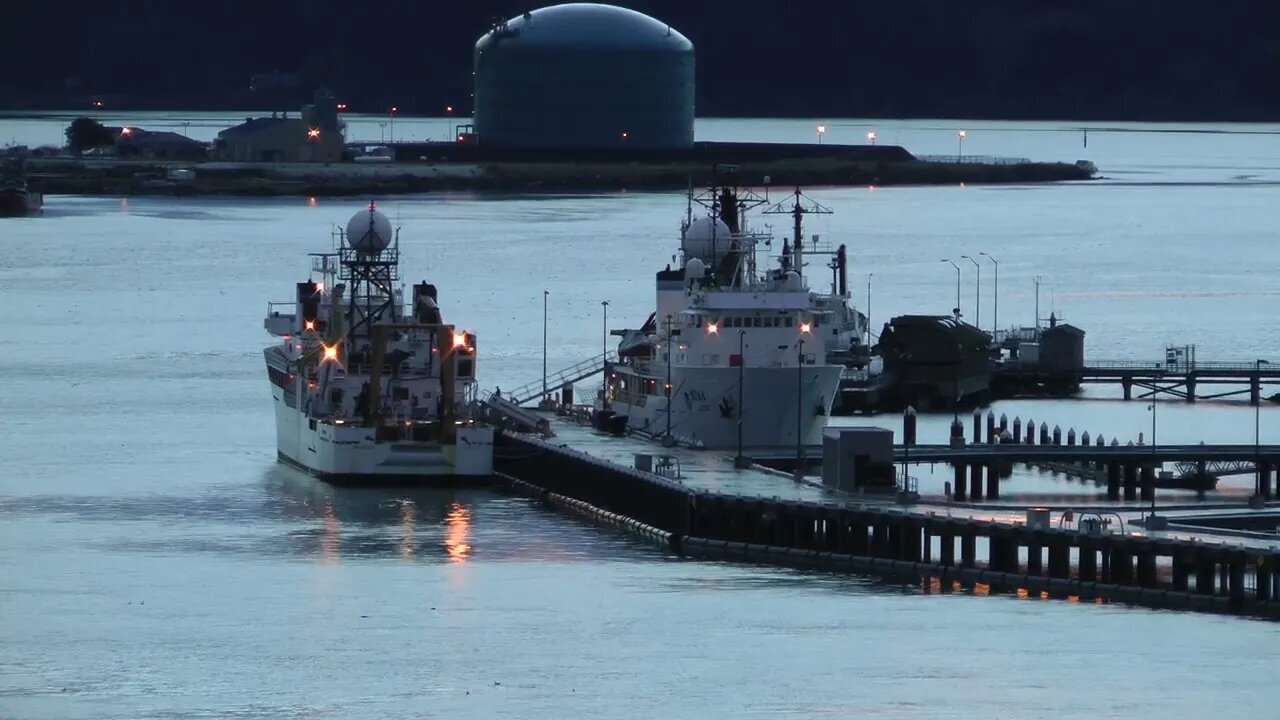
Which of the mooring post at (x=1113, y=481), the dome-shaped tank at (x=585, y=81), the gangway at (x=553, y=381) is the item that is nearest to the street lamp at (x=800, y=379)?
the mooring post at (x=1113, y=481)

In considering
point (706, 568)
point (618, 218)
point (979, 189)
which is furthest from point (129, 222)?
point (706, 568)

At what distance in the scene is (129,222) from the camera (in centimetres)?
13500

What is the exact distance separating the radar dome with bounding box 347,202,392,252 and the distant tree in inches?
4806

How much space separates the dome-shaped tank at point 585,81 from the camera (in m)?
173

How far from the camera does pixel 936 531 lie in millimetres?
41375

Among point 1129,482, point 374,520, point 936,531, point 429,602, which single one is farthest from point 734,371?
point 429,602

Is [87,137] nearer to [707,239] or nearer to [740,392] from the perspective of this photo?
[707,239]

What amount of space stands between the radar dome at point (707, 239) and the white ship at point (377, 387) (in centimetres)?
489

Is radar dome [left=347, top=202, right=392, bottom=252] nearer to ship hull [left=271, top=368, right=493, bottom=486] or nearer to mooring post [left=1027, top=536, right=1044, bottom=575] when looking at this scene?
ship hull [left=271, top=368, right=493, bottom=486]

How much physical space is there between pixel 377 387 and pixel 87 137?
5005 inches

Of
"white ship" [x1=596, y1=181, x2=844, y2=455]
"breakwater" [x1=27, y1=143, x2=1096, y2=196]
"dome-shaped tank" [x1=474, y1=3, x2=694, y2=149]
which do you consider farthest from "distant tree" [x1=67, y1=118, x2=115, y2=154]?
"white ship" [x1=596, y1=181, x2=844, y2=455]

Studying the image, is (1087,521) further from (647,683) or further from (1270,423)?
(1270,423)

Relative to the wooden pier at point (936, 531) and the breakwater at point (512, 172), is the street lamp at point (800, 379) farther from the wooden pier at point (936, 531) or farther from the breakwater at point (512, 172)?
the breakwater at point (512, 172)

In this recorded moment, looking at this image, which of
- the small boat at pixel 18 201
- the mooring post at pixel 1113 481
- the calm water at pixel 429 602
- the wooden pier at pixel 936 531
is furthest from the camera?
Answer: the small boat at pixel 18 201
